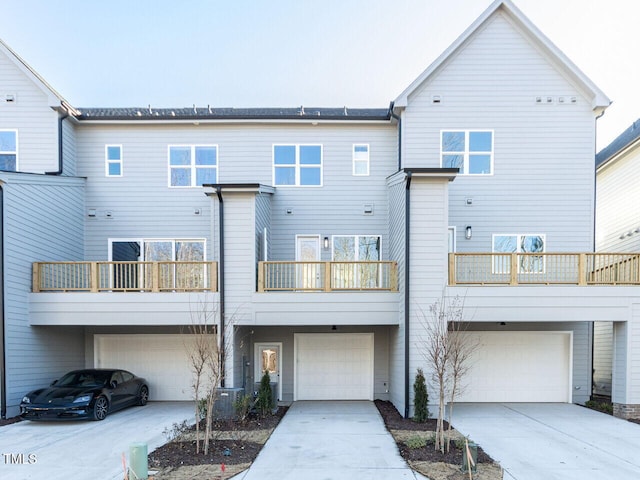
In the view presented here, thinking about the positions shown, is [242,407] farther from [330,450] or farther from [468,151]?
[468,151]

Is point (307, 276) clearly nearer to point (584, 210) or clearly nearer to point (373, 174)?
point (373, 174)

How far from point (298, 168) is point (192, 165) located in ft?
10.7

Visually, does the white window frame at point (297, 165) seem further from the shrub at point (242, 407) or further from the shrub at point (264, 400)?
the shrub at point (242, 407)

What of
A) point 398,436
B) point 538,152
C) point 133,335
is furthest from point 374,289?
point 133,335

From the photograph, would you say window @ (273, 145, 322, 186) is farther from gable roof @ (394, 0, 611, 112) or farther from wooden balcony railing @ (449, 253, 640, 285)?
wooden balcony railing @ (449, 253, 640, 285)

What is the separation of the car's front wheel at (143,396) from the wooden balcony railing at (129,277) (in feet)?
10.2

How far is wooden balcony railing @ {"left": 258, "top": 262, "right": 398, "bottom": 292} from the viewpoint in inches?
392

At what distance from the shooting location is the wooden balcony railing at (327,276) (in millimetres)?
9961

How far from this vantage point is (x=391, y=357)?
1116cm

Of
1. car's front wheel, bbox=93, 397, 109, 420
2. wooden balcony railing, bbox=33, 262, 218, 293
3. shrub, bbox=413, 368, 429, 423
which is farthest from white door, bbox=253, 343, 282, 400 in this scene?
shrub, bbox=413, 368, 429, 423

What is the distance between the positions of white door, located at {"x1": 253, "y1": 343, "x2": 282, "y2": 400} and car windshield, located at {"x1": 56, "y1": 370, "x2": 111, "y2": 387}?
3.96 meters

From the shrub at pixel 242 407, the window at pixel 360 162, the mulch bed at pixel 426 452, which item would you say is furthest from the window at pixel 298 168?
the mulch bed at pixel 426 452

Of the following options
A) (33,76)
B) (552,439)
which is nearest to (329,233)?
(552,439)

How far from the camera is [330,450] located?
24.1ft
